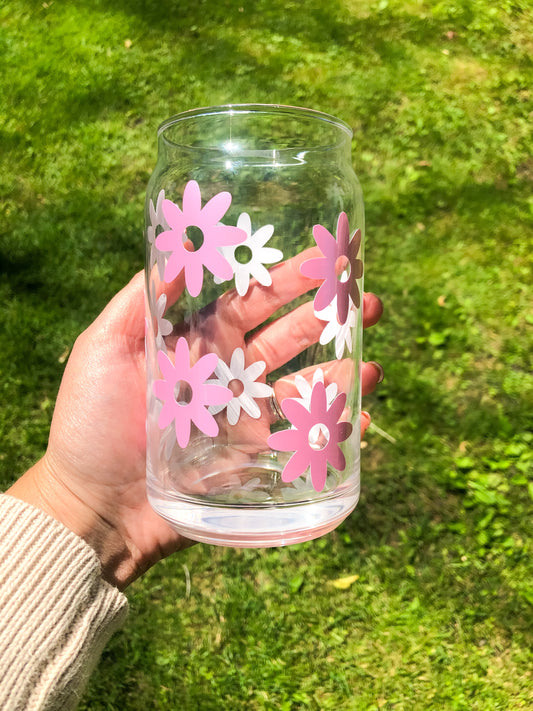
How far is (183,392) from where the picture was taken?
147 centimetres

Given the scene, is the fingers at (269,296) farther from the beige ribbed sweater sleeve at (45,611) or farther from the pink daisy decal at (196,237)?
the beige ribbed sweater sleeve at (45,611)

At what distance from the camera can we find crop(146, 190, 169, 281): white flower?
149 cm

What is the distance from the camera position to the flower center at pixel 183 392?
4.78 ft

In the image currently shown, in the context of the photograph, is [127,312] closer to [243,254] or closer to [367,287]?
[243,254]

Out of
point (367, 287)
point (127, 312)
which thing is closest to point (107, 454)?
point (127, 312)

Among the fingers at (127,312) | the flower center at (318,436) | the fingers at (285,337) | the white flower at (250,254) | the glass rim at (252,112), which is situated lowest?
the fingers at (127,312)

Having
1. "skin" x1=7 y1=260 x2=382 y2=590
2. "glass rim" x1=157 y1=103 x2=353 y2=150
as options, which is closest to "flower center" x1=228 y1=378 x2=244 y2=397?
"glass rim" x1=157 y1=103 x2=353 y2=150

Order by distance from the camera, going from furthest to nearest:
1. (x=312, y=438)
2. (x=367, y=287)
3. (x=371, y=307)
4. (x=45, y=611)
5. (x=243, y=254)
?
(x=367, y=287), (x=371, y=307), (x=45, y=611), (x=312, y=438), (x=243, y=254)

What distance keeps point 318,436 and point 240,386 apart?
0.73 feet

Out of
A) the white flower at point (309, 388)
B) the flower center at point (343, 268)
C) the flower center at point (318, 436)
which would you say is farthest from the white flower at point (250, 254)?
the flower center at point (318, 436)

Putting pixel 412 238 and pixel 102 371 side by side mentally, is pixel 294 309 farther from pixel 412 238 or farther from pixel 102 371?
pixel 412 238

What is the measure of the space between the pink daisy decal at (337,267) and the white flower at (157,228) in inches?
13.5

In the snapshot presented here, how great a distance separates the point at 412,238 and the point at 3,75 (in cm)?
252

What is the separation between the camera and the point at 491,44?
3.84 meters
